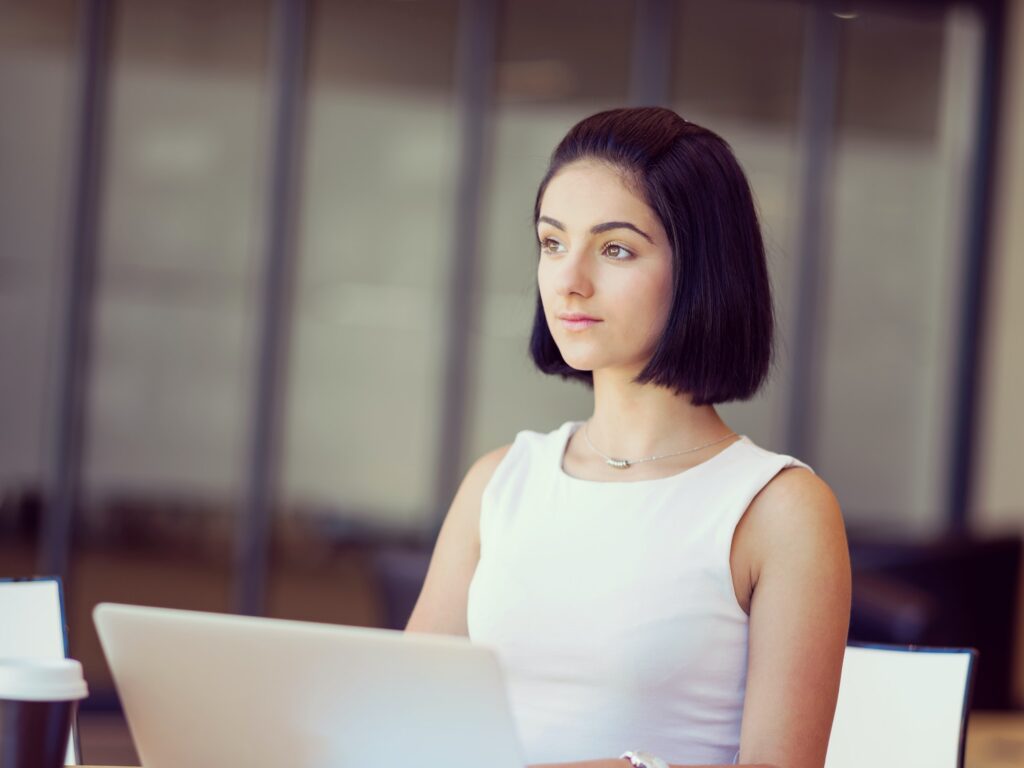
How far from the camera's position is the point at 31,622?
1525 mm

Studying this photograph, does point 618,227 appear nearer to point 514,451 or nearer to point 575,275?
point 575,275

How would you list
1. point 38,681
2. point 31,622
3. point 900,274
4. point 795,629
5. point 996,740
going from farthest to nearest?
1. point 900,274
2. point 996,740
3. point 31,622
4. point 795,629
5. point 38,681

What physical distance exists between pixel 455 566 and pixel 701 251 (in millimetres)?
467

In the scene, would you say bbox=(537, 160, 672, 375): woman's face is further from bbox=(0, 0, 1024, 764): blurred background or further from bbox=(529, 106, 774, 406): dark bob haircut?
bbox=(0, 0, 1024, 764): blurred background

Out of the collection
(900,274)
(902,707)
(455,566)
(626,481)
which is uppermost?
(900,274)

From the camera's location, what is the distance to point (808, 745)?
4.14ft

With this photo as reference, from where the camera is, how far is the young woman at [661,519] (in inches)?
51.9

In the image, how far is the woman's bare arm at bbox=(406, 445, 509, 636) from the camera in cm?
158

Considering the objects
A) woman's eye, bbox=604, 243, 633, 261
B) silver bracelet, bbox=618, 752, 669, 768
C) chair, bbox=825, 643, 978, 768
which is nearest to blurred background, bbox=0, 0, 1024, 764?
chair, bbox=825, 643, 978, 768

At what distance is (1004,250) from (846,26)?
3.78 feet

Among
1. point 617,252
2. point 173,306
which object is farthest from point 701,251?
point 173,306

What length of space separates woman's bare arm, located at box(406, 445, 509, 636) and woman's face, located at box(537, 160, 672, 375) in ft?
0.76

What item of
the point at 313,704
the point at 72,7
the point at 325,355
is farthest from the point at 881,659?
the point at 72,7

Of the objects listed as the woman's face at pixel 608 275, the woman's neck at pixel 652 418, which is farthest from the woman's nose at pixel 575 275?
the woman's neck at pixel 652 418
